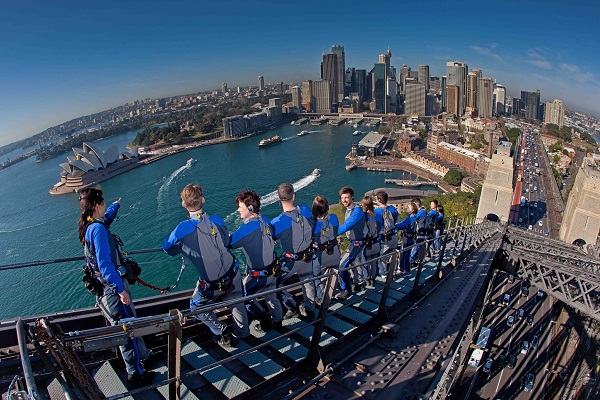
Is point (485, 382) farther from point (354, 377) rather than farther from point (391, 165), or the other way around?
point (391, 165)

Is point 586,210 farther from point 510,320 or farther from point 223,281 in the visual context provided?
point 223,281

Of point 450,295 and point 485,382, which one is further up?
point 450,295

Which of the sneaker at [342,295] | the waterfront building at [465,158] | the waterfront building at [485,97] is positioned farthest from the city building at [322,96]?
the sneaker at [342,295]

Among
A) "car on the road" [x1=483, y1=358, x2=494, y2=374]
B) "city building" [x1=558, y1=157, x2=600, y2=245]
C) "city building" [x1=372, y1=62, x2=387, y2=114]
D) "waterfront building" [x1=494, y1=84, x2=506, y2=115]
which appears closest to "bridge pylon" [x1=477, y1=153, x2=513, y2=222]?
"city building" [x1=558, y1=157, x2=600, y2=245]

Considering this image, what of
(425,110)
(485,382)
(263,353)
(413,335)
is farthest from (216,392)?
(425,110)

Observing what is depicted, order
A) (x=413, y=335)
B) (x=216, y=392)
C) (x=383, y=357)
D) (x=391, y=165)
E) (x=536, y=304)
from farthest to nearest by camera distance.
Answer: (x=391, y=165), (x=536, y=304), (x=413, y=335), (x=383, y=357), (x=216, y=392)

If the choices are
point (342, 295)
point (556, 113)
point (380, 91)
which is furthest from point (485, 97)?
point (342, 295)

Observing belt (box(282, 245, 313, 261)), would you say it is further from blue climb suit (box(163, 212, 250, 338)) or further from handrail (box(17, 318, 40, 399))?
handrail (box(17, 318, 40, 399))
